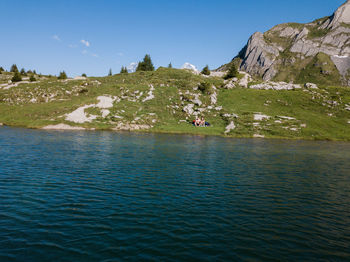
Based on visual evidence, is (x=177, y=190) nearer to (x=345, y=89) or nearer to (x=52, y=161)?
(x=52, y=161)

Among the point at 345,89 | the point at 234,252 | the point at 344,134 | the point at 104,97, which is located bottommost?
the point at 234,252

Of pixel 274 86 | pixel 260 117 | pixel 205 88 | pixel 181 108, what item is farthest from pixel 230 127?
pixel 274 86

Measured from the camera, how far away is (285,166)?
2680 centimetres

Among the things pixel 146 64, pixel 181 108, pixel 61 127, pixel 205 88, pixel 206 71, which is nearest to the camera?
pixel 61 127

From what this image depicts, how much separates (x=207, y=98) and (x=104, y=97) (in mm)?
37362

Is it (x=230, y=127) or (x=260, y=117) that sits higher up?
(x=260, y=117)

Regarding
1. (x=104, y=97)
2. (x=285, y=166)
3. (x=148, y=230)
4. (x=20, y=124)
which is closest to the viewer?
(x=148, y=230)

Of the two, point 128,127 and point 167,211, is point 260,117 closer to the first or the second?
point 128,127

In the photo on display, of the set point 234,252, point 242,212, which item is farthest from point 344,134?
point 234,252

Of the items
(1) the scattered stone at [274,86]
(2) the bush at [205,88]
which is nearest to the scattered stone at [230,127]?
(2) the bush at [205,88]

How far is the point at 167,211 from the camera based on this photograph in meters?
13.3

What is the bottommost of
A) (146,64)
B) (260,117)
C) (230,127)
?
(230,127)

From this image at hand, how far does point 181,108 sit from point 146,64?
82.3m

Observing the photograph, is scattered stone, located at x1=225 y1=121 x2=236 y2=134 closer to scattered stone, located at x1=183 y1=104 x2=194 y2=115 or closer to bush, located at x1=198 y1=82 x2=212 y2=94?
scattered stone, located at x1=183 y1=104 x2=194 y2=115
